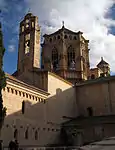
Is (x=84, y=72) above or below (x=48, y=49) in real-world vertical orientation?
below

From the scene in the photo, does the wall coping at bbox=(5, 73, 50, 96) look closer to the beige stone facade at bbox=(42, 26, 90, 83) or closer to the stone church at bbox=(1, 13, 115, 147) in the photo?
the stone church at bbox=(1, 13, 115, 147)

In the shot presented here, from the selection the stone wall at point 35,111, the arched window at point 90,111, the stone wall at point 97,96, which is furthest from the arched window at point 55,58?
the arched window at point 90,111

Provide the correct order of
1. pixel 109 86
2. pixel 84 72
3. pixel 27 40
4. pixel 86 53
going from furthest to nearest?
pixel 86 53 → pixel 84 72 → pixel 27 40 → pixel 109 86

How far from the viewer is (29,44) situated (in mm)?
31562

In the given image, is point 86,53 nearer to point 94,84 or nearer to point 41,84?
point 94,84

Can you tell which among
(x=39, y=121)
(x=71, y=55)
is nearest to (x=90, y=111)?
(x=39, y=121)

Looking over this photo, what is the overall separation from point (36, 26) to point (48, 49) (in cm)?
1686

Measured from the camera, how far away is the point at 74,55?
4869cm

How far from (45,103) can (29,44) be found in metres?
11.0

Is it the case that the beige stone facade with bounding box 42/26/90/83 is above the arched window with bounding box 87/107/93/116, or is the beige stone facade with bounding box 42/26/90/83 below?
above

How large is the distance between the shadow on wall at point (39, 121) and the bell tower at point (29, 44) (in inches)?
231

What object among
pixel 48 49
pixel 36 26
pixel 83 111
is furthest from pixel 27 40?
pixel 48 49

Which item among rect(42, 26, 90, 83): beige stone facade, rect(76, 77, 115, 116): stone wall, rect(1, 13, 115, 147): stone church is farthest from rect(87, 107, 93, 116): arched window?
rect(42, 26, 90, 83): beige stone facade

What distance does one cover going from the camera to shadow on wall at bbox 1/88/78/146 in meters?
18.7
